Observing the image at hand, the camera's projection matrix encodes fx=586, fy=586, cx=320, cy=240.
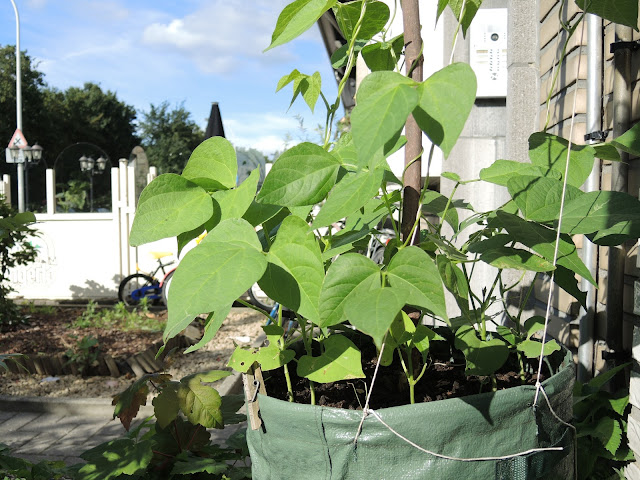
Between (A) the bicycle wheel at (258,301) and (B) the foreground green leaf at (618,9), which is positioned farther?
(A) the bicycle wheel at (258,301)

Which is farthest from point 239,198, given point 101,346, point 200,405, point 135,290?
point 135,290

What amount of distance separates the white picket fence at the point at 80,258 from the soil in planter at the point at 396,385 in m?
8.04

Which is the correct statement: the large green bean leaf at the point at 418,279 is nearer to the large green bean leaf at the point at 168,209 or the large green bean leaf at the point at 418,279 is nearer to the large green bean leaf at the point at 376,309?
the large green bean leaf at the point at 376,309

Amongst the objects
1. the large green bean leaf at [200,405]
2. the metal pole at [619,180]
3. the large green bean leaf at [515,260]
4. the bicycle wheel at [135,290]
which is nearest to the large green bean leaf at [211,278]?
the large green bean leaf at [515,260]

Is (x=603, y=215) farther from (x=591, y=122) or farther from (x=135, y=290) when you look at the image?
(x=135, y=290)

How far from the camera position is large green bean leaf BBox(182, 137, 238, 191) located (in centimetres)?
92

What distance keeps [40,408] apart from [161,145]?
35.6 metres

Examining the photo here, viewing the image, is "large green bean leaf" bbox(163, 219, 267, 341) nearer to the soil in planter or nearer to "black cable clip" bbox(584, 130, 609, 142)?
the soil in planter

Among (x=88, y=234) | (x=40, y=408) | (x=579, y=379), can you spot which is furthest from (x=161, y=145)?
(x=579, y=379)

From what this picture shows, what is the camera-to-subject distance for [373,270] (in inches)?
29.2

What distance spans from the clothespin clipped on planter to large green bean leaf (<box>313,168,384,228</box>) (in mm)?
314

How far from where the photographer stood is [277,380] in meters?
1.08

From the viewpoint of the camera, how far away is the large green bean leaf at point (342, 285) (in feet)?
2.30

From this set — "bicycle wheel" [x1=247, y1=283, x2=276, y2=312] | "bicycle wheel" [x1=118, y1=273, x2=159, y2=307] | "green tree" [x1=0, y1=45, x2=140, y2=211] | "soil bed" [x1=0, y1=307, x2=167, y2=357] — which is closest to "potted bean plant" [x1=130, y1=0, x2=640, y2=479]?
"soil bed" [x1=0, y1=307, x2=167, y2=357]
